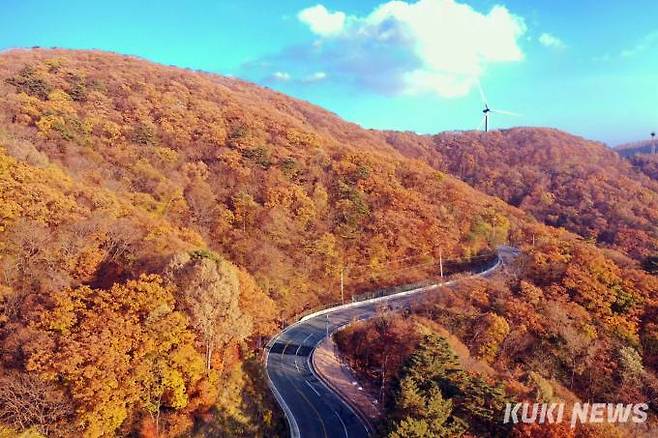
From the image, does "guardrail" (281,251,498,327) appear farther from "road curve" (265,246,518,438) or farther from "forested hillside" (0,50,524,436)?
"forested hillside" (0,50,524,436)

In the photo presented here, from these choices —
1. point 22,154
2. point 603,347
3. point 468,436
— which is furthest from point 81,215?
point 603,347

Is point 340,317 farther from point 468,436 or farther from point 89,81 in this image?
point 89,81

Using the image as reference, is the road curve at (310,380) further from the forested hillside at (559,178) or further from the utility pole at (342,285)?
the forested hillside at (559,178)

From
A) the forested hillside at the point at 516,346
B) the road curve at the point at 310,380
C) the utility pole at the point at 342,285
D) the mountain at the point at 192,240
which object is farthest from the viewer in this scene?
the utility pole at the point at 342,285

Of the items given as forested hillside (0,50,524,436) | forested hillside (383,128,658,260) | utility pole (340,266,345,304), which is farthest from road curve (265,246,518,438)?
forested hillside (383,128,658,260)

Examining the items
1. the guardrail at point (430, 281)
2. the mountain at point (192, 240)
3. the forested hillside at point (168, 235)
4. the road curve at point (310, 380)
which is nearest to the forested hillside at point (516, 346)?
the mountain at point (192, 240)

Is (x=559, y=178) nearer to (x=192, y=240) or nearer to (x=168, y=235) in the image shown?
(x=192, y=240)
